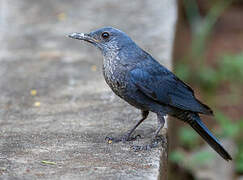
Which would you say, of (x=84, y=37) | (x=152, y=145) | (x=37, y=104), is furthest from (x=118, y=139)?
(x=37, y=104)

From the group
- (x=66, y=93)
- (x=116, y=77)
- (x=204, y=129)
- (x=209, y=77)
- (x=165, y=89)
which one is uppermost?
(x=116, y=77)

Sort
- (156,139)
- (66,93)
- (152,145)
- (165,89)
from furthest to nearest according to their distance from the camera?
(66,93)
(165,89)
(156,139)
(152,145)

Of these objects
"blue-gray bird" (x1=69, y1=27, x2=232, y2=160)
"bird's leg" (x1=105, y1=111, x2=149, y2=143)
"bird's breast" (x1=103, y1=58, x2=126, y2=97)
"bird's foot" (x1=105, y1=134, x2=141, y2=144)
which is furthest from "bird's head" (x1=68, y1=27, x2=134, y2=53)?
"bird's foot" (x1=105, y1=134, x2=141, y2=144)

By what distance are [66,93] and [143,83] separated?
1.14 meters

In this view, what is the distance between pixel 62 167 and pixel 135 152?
1.90 ft

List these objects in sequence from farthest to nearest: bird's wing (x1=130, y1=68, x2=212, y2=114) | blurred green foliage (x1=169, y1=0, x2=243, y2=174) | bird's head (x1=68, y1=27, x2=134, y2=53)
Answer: blurred green foliage (x1=169, y1=0, x2=243, y2=174)
bird's head (x1=68, y1=27, x2=134, y2=53)
bird's wing (x1=130, y1=68, x2=212, y2=114)

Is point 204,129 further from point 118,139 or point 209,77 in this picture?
point 209,77

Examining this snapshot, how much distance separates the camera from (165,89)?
425cm

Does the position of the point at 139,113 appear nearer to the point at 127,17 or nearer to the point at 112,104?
the point at 112,104

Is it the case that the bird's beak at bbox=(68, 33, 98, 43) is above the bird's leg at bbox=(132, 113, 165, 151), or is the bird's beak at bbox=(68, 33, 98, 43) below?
above

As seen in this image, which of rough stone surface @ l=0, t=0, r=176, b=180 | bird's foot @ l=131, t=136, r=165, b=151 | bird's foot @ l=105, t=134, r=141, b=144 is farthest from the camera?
bird's foot @ l=105, t=134, r=141, b=144

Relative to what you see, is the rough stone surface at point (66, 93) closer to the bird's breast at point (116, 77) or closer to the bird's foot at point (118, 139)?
the bird's foot at point (118, 139)

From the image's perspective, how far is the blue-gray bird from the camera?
407 centimetres

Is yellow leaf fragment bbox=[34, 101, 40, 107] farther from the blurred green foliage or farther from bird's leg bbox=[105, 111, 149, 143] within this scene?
the blurred green foliage
